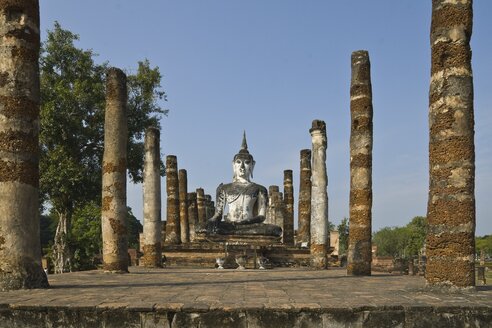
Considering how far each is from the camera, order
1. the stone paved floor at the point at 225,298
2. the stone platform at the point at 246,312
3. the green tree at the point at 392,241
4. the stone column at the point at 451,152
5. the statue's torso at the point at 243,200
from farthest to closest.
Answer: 1. the green tree at the point at 392,241
2. the statue's torso at the point at 243,200
3. the stone column at the point at 451,152
4. the stone paved floor at the point at 225,298
5. the stone platform at the point at 246,312

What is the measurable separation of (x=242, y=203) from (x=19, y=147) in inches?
726

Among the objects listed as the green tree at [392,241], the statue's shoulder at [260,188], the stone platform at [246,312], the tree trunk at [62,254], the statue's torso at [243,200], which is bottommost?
the green tree at [392,241]

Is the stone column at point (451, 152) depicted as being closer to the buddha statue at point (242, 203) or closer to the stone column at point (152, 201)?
the stone column at point (152, 201)

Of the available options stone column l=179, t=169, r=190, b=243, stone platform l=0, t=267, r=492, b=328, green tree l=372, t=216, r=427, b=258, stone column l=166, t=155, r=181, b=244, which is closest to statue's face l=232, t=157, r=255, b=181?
stone column l=179, t=169, r=190, b=243

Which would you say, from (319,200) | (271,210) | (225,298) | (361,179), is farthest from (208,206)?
(225,298)

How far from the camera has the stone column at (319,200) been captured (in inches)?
627

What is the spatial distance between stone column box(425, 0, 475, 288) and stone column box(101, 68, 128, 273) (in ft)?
22.6

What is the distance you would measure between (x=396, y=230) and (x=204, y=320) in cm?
8583

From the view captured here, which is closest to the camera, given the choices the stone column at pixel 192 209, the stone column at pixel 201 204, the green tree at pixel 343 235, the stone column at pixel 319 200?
the stone column at pixel 319 200

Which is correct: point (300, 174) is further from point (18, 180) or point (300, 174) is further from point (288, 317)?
point (288, 317)

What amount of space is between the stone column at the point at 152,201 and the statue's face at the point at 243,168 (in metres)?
11.5

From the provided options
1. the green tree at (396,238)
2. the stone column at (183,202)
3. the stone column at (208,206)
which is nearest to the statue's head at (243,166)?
the stone column at (183,202)

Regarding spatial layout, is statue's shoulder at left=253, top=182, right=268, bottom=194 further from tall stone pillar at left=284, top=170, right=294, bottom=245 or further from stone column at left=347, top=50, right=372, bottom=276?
stone column at left=347, top=50, right=372, bottom=276

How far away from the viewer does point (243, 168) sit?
27266 mm
